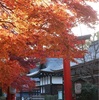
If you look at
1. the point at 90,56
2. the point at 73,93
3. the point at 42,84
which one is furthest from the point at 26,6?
the point at 42,84

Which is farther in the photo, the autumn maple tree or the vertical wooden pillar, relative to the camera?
the vertical wooden pillar

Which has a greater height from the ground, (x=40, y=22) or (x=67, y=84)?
(x=40, y=22)

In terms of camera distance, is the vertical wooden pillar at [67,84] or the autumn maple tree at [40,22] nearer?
the autumn maple tree at [40,22]

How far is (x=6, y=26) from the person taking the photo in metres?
9.78

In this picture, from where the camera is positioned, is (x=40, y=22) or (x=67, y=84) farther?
(x=67, y=84)

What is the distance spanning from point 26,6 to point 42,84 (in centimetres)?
2984

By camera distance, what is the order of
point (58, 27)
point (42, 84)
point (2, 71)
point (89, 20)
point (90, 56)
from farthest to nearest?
point (42, 84), point (90, 56), point (2, 71), point (89, 20), point (58, 27)

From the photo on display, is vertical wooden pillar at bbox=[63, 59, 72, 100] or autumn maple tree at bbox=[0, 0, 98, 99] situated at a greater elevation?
autumn maple tree at bbox=[0, 0, 98, 99]

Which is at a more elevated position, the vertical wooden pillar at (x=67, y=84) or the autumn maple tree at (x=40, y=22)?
the autumn maple tree at (x=40, y=22)

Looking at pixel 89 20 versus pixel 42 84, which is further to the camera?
pixel 42 84

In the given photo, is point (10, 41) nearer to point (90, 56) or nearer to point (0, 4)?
point (0, 4)

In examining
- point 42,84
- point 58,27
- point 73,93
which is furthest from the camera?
point 42,84

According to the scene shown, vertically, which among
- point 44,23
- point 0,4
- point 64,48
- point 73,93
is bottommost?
point 73,93

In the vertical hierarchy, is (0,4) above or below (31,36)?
above
